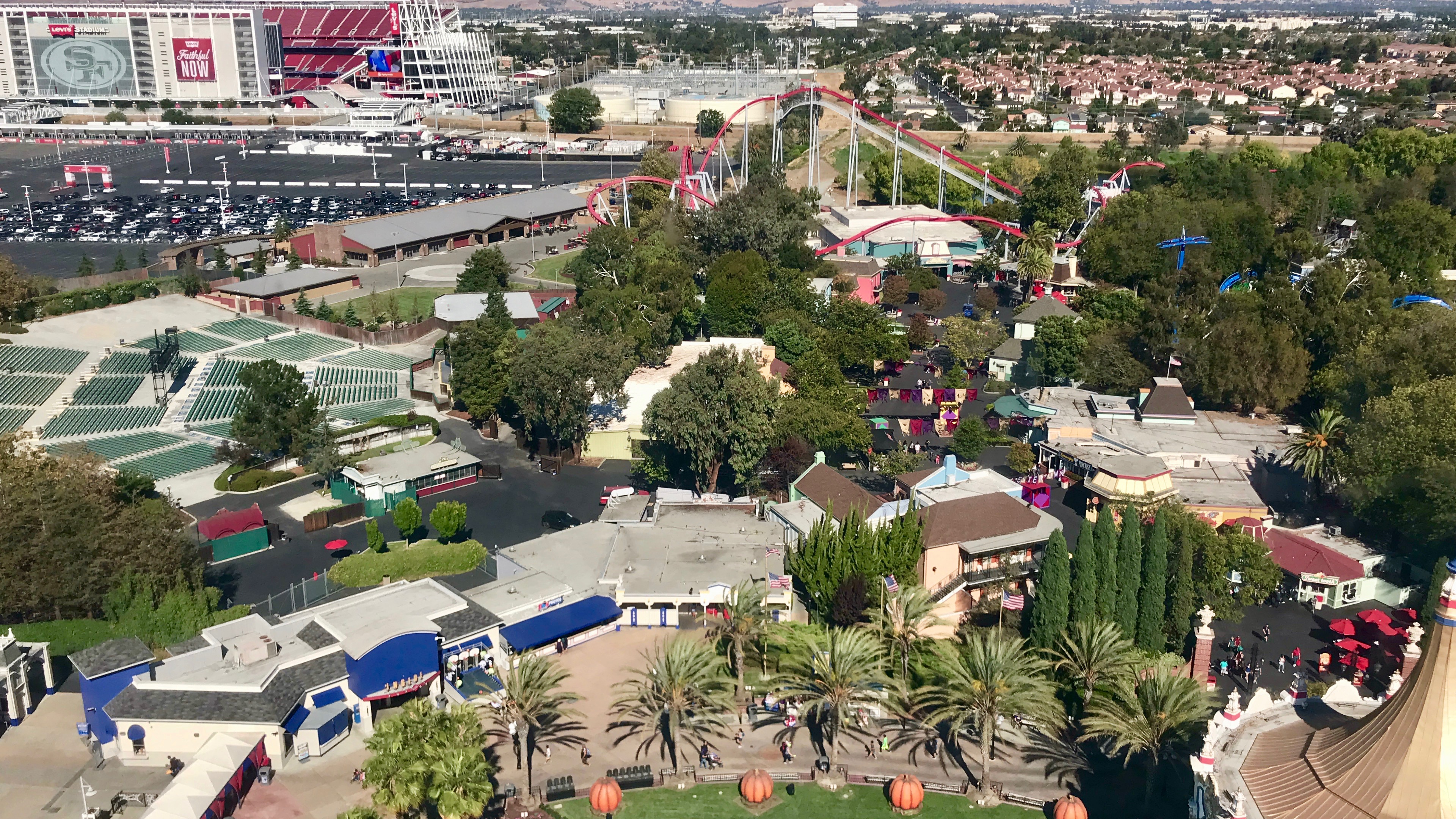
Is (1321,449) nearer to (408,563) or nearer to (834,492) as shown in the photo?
(834,492)

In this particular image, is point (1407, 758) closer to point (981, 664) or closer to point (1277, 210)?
point (981, 664)

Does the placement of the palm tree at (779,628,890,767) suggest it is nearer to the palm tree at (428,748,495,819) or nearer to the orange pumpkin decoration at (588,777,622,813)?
the orange pumpkin decoration at (588,777,622,813)

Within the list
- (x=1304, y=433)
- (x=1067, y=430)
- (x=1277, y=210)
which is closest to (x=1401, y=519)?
(x=1304, y=433)

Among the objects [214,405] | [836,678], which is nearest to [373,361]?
[214,405]

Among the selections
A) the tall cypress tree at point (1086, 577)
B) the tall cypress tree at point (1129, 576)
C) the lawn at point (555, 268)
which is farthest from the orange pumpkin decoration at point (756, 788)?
the lawn at point (555, 268)

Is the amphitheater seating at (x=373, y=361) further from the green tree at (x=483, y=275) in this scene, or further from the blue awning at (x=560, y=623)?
the blue awning at (x=560, y=623)

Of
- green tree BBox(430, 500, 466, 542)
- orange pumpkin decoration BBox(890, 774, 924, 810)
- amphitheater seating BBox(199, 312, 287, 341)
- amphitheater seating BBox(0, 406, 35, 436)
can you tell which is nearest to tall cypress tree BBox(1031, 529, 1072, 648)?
orange pumpkin decoration BBox(890, 774, 924, 810)
